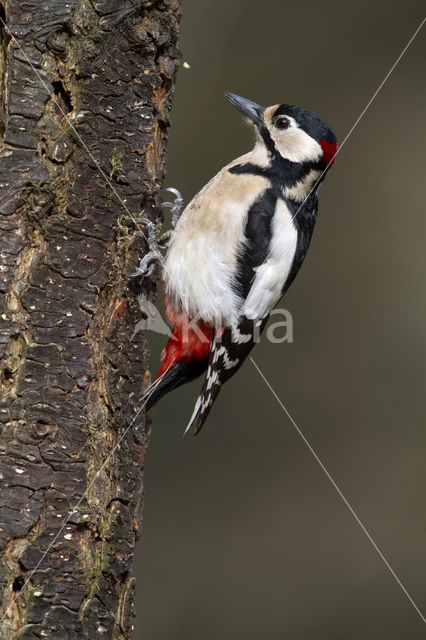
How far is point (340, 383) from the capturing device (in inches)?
202

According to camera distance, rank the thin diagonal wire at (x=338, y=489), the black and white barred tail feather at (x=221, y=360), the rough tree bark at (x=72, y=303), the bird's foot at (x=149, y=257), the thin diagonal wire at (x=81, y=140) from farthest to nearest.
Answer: the thin diagonal wire at (x=338, y=489) < the black and white barred tail feather at (x=221, y=360) < the bird's foot at (x=149, y=257) < the thin diagonal wire at (x=81, y=140) < the rough tree bark at (x=72, y=303)

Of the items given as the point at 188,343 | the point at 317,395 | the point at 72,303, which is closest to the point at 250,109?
the point at 188,343

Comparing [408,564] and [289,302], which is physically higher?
[289,302]

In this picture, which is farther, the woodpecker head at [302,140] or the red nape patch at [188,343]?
the woodpecker head at [302,140]

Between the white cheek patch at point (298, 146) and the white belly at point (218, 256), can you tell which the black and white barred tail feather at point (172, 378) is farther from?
the white cheek patch at point (298, 146)

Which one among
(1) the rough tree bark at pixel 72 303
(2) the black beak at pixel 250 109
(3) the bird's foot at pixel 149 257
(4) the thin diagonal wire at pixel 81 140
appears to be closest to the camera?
(1) the rough tree bark at pixel 72 303

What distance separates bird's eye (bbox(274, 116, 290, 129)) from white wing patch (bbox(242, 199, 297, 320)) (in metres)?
0.32

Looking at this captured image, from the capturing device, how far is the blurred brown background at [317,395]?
16.0ft

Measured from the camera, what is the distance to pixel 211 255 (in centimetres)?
284

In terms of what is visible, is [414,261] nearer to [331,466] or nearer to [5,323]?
[331,466]

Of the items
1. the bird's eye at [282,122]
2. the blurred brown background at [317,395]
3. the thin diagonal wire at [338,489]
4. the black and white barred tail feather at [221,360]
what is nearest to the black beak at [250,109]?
the bird's eye at [282,122]

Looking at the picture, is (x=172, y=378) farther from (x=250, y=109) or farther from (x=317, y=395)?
(x=317, y=395)

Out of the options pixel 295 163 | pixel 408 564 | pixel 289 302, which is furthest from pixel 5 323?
pixel 408 564

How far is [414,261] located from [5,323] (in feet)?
12.1
